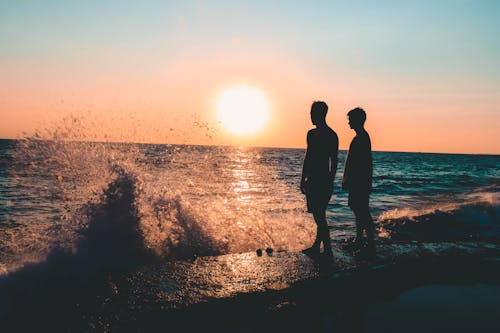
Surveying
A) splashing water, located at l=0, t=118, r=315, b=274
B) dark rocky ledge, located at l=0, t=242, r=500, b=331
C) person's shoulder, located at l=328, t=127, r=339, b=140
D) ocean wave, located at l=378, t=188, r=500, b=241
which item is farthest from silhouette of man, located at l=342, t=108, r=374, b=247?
ocean wave, located at l=378, t=188, r=500, b=241

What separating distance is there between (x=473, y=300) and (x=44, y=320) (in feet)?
13.1

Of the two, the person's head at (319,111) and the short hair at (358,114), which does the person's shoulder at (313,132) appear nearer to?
the person's head at (319,111)

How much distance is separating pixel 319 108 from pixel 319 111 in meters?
0.04

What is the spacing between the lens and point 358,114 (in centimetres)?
486

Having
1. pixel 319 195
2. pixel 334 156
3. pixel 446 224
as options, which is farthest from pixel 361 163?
pixel 446 224

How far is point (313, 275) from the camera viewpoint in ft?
12.2

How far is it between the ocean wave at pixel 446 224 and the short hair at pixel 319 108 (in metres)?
3.89

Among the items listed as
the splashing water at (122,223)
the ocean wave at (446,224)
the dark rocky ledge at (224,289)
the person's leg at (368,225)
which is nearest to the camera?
the dark rocky ledge at (224,289)

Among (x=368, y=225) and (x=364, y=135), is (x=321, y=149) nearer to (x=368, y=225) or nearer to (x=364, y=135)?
(x=364, y=135)

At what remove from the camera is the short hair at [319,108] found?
461 cm

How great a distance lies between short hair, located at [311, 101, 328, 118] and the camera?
4.61 metres

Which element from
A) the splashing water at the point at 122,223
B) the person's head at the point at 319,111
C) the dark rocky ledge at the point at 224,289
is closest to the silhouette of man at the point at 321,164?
the person's head at the point at 319,111

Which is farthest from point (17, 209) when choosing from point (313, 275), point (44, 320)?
point (313, 275)

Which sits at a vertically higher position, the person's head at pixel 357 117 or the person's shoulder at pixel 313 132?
the person's head at pixel 357 117
